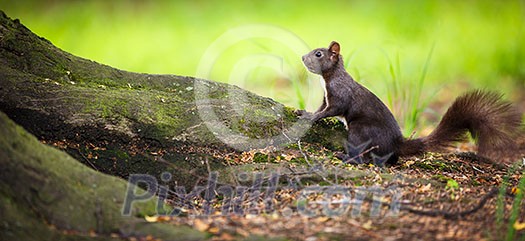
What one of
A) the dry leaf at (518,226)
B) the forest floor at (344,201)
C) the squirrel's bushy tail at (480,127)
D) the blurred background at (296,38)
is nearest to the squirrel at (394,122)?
the squirrel's bushy tail at (480,127)

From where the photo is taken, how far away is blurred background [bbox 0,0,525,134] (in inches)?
308

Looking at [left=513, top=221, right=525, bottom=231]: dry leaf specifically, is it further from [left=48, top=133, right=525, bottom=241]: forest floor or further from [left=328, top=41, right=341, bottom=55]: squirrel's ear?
[left=328, top=41, right=341, bottom=55]: squirrel's ear

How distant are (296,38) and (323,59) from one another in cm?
283

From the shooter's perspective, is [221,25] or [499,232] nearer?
[499,232]

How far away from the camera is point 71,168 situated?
8.61ft

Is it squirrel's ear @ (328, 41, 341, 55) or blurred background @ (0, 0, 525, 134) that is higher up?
blurred background @ (0, 0, 525, 134)

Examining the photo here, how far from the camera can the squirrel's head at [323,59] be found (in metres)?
4.42

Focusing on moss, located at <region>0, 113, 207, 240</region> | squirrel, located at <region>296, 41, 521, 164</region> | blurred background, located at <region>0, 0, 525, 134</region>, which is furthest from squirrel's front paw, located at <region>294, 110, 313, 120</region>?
blurred background, located at <region>0, 0, 525, 134</region>

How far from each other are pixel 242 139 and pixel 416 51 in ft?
21.3

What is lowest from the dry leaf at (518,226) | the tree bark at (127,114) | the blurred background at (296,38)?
the dry leaf at (518,226)

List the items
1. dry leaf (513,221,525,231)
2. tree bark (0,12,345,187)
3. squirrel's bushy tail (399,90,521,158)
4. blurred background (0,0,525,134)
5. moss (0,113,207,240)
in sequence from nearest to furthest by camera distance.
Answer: moss (0,113,207,240) < dry leaf (513,221,525,231) < tree bark (0,12,345,187) < squirrel's bushy tail (399,90,521,158) < blurred background (0,0,525,134)

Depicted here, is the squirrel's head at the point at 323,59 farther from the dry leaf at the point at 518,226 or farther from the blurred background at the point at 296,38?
the dry leaf at the point at 518,226

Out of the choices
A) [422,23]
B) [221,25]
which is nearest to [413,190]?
[422,23]

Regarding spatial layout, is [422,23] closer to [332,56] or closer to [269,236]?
[332,56]
